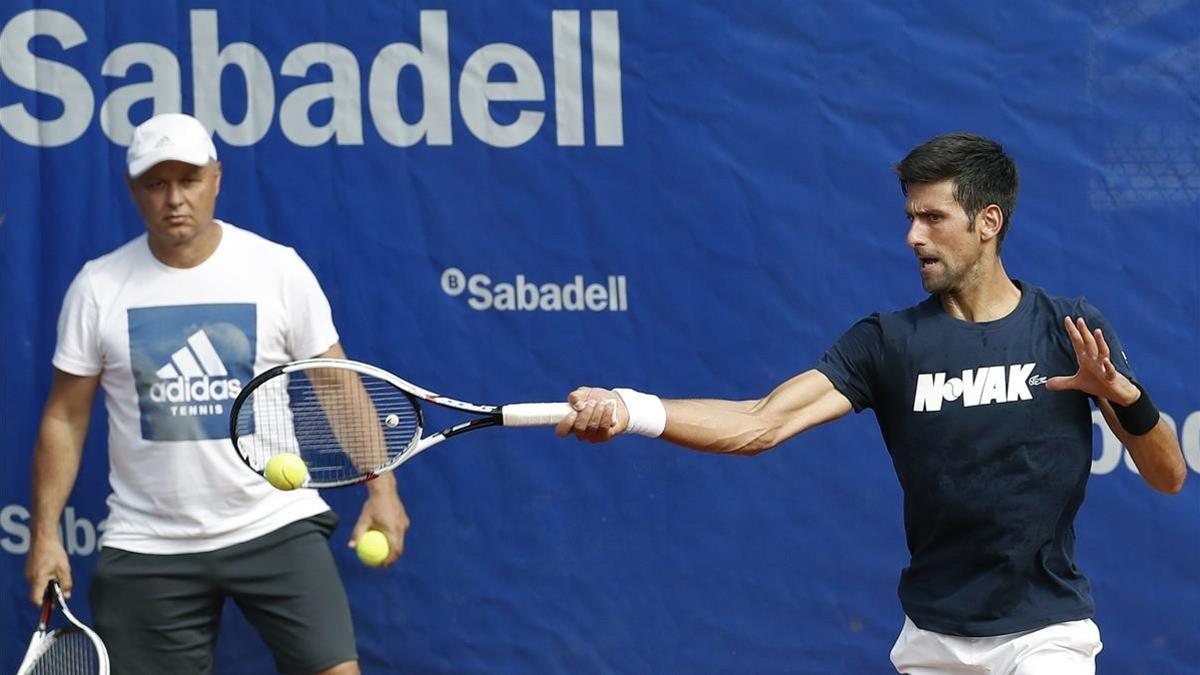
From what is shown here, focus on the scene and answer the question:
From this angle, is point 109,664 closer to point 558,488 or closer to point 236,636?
point 236,636

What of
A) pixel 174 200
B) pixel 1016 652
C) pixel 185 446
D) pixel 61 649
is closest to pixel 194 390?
pixel 185 446

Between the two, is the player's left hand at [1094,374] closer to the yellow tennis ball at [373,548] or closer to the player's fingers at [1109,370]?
the player's fingers at [1109,370]

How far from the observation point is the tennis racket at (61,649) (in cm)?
389

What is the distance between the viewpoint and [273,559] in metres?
4.19

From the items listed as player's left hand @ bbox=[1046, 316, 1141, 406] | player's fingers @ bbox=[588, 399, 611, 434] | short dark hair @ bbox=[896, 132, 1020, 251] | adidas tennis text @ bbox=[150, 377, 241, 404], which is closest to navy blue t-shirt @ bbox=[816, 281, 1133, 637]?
player's left hand @ bbox=[1046, 316, 1141, 406]

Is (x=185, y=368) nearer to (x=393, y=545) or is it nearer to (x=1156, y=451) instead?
(x=393, y=545)

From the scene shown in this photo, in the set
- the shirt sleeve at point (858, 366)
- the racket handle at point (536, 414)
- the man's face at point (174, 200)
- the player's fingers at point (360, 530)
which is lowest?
the player's fingers at point (360, 530)

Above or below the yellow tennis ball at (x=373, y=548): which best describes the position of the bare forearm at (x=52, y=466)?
above

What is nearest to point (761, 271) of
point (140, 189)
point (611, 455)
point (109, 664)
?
point (611, 455)

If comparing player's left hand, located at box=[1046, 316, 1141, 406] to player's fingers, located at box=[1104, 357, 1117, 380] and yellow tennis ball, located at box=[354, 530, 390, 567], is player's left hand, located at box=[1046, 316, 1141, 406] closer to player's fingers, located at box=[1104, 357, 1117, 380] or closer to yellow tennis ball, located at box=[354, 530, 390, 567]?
player's fingers, located at box=[1104, 357, 1117, 380]

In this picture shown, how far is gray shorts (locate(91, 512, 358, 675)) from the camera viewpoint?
13.6 feet

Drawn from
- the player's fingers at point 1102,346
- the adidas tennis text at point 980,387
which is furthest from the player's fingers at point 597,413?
the player's fingers at point 1102,346

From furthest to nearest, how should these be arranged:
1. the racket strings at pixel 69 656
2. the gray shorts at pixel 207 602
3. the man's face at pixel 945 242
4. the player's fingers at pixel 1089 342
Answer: the gray shorts at pixel 207 602 → the racket strings at pixel 69 656 → the man's face at pixel 945 242 → the player's fingers at pixel 1089 342

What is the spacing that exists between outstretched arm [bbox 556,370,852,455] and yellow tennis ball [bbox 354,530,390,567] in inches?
39.0
